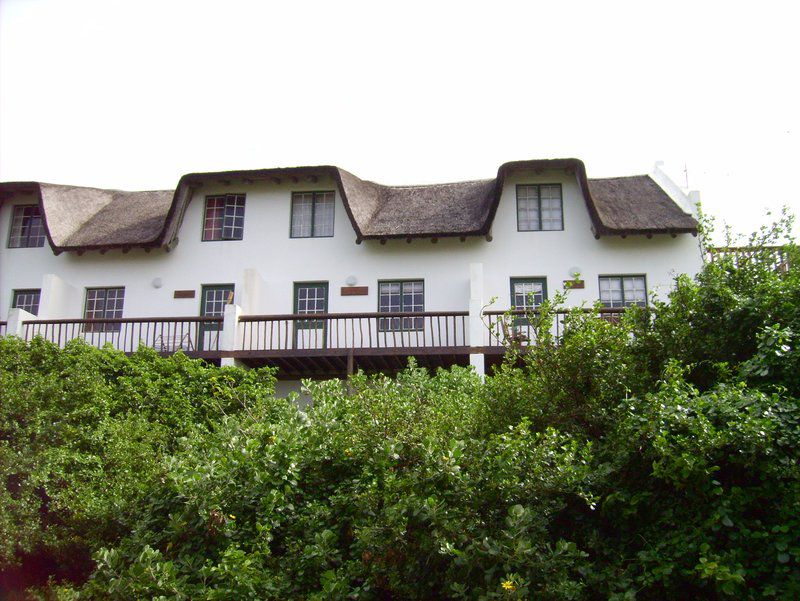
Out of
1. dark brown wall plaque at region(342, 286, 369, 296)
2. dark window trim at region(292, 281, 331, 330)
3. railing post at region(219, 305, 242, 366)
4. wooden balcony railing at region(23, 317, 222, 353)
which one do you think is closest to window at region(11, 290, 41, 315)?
wooden balcony railing at region(23, 317, 222, 353)

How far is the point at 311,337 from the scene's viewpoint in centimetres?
1998

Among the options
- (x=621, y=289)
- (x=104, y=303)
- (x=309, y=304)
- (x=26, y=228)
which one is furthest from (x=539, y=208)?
(x=26, y=228)

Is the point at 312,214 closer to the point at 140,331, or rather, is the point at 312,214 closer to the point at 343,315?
the point at 343,315

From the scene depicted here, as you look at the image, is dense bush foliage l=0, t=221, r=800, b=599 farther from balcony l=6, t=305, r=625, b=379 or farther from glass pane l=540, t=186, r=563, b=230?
glass pane l=540, t=186, r=563, b=230

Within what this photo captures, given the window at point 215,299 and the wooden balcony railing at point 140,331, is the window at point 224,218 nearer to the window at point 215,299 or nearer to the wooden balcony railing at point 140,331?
the window at point 215,299

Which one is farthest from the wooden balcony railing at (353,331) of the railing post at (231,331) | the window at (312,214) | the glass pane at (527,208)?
the glass pane at (527,208)

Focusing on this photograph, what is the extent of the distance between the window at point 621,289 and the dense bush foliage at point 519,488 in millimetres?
10200

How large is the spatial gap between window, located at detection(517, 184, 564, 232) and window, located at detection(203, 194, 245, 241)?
7.10 meters

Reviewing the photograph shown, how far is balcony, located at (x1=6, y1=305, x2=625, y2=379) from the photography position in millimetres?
18500

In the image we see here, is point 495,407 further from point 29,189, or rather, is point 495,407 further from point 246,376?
point 29,189

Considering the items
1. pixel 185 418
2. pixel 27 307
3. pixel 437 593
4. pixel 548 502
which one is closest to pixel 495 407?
pixel 548 502

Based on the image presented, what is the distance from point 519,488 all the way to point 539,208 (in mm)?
13946

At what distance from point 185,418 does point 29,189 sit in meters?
11.2

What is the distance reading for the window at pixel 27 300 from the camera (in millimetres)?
21828
